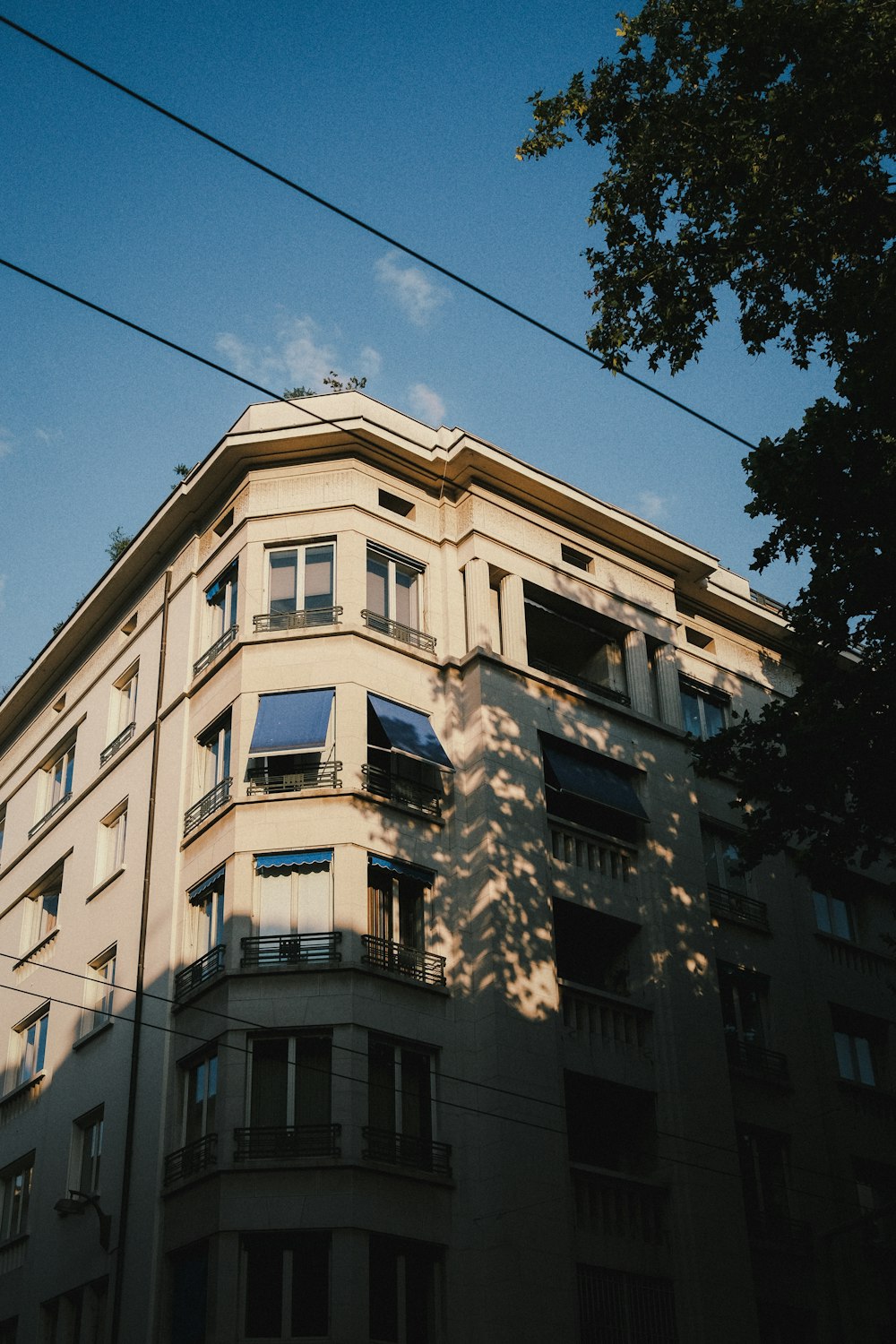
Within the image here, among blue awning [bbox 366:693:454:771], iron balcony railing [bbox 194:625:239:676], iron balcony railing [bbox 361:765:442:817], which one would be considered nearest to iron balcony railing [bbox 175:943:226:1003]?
iron balcony railing [bbox 361:765:442:817]

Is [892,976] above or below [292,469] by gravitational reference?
below

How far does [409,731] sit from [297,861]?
3.22 m

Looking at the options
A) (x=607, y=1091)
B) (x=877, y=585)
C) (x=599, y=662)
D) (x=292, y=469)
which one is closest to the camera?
(x=877, y=585)

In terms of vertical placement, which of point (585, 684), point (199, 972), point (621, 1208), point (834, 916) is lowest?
point (621, 1208)

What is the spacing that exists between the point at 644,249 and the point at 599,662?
11591 millimetres

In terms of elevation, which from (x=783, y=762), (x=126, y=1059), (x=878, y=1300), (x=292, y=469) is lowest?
(x=878, y=1300)

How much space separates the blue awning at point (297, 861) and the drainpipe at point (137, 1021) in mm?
3449

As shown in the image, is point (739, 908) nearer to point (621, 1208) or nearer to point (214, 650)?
point (621, 1208)

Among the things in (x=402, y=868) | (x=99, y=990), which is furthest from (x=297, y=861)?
(x=99, y=990)

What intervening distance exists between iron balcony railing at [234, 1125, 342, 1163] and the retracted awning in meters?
7.91

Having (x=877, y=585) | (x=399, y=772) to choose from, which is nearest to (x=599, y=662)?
(x=399, y=772)

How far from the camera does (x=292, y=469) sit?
29.6m

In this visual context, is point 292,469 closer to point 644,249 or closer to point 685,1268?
point 644,249

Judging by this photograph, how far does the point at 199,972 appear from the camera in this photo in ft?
81.8
